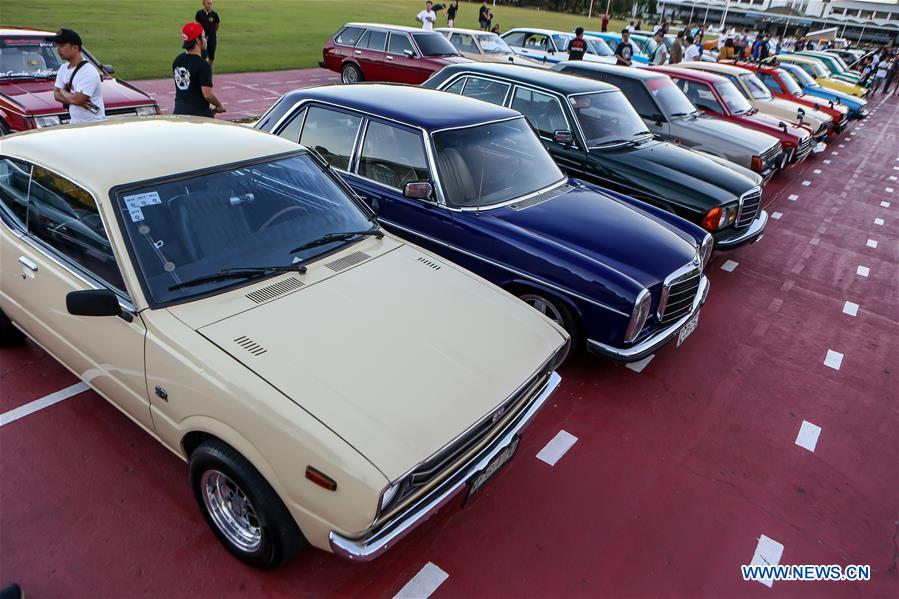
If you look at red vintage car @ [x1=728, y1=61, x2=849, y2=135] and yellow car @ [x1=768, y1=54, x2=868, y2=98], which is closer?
red vintage car @ [x1=728, y1=61, x2=849, y2=135]

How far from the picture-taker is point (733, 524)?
3318 mm

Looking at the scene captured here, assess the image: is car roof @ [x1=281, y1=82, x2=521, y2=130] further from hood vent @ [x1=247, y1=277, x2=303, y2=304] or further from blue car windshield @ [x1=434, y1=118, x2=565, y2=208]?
hood vent @ [x1=247, y1=277, x2=303, y2=304]

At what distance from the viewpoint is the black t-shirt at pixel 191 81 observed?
6.32 m

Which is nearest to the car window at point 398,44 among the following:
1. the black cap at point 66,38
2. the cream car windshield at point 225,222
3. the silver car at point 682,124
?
the silver car at point 682,124

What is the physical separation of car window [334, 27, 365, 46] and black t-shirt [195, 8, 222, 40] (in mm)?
2954

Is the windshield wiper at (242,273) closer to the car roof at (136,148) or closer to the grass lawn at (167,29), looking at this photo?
the car roof at (136,148)

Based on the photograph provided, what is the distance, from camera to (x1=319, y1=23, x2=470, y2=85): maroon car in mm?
13336

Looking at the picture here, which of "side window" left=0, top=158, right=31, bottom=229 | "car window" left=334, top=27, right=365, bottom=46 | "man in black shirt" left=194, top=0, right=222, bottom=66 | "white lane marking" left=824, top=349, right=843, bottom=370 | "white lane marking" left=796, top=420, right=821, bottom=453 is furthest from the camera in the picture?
"car window" left=334, top=27, right=365, bottom=46

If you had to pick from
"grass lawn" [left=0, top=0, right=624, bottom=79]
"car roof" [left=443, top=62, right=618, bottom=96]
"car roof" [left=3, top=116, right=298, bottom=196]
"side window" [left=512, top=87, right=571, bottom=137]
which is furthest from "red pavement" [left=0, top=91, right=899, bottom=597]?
"grass lawn" [left=0, top=0, right=624, bottom=79]

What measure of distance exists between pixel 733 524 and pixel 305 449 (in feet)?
8.63

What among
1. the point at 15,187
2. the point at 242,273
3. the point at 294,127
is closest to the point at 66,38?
the point at 294,127

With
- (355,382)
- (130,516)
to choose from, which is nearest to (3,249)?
(130,516)

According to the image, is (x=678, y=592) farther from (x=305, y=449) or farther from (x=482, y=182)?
(x=482, y=182)

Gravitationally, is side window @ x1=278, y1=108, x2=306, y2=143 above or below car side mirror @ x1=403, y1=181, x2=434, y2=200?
above
